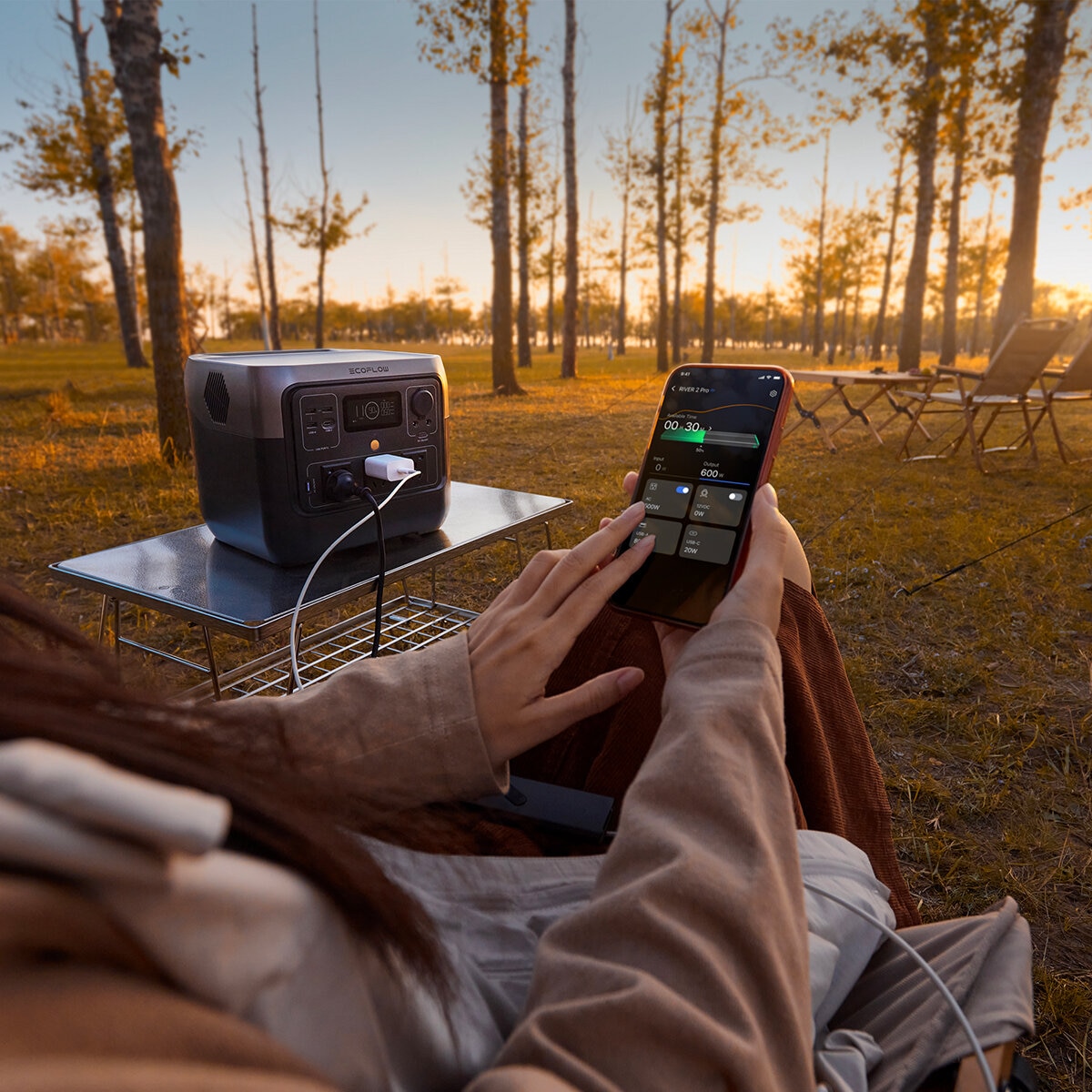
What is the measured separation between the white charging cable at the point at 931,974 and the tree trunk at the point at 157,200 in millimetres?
5056

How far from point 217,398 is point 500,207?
9318 mm

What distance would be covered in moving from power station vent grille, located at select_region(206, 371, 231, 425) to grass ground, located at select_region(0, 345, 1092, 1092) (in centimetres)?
47

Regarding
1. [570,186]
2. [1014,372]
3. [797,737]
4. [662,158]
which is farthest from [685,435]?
[662,158]

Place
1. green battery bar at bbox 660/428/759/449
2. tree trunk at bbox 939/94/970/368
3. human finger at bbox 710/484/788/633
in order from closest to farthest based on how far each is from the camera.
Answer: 1. human finger at bbox 710/484/788/633
2. green battery bar at bbox 660/428/759/449
3. tree trunk at bbox 939/94/970/368

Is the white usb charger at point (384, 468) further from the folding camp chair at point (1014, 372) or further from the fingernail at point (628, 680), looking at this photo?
the folding camp chair at point (1014, 372)

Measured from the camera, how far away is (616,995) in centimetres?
46

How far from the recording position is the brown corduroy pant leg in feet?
3.13

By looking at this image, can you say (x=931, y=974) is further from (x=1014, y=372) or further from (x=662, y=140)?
(x=662, y=140)

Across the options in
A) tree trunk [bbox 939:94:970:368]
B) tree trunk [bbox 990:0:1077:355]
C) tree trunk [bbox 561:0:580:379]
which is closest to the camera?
tree trunk [bbox 990:0:1077:355]

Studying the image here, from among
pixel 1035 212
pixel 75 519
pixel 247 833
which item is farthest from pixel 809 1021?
pixel 1035 212

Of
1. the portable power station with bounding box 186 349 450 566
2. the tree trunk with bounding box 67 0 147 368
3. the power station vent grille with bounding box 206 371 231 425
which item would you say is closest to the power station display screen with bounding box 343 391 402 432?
the portable power station with bounding box 186 349 450 566

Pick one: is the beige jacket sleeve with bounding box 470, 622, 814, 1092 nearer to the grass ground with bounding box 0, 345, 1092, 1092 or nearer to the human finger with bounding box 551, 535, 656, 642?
the human finger with bounding box 551, 535, 656, 642

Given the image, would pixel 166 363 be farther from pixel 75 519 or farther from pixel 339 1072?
pixel 339 1072

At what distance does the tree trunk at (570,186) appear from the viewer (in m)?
11.0
